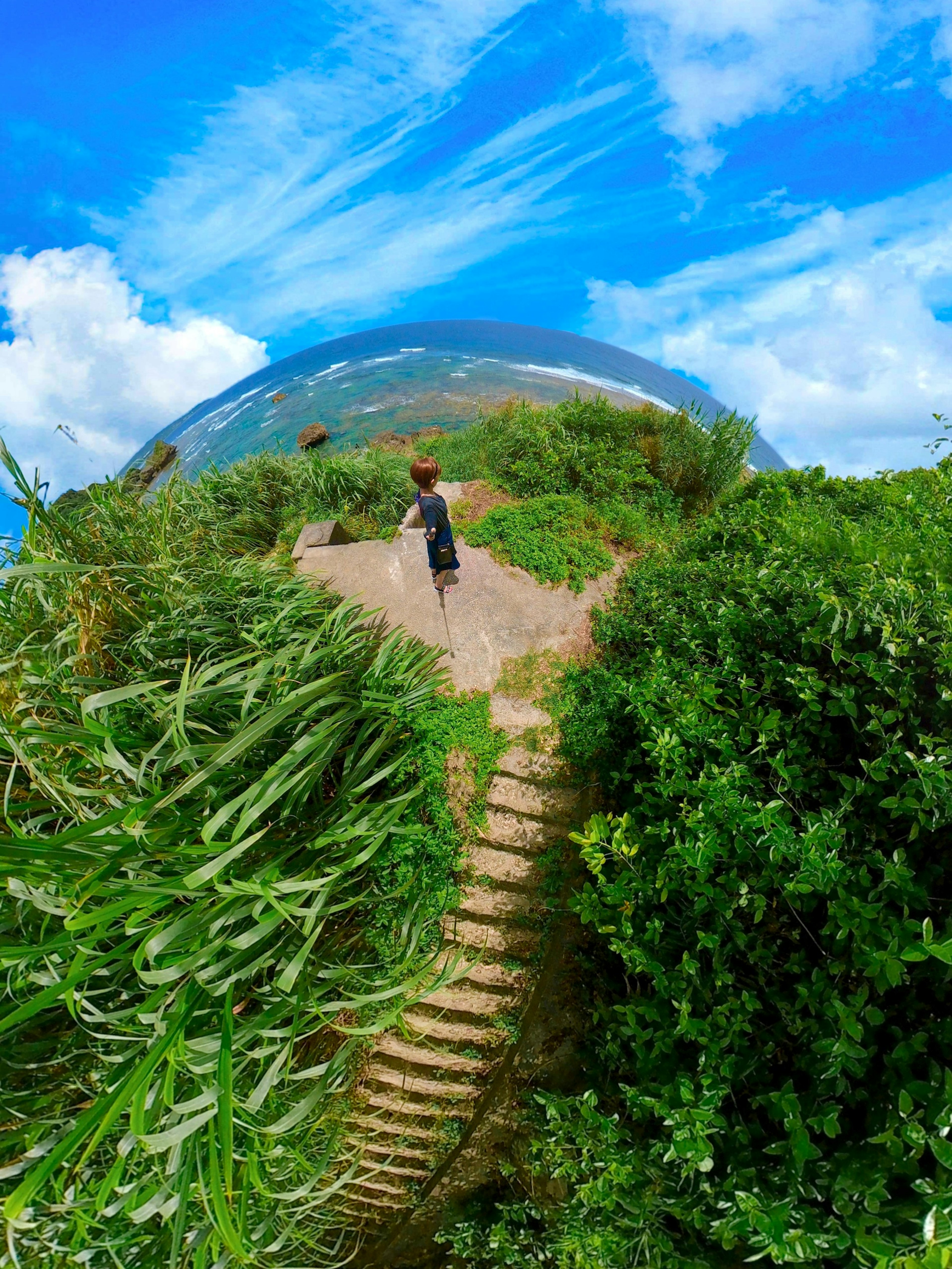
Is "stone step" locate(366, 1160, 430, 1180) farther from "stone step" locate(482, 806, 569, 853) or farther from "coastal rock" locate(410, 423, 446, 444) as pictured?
"coastal rock" locate(410, 423, 446, 444)

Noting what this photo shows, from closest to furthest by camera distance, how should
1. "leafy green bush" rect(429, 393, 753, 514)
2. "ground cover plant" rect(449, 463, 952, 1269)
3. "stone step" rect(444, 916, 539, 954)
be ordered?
"ground cover plant" rect(449, 463, 952, 1269) → "stone step" rect(444, 916, 539, 954) → "leafy green bush" rect(429, 393, 753, 514)

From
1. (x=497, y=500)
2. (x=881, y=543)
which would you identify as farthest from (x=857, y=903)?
(x=497, y=500)

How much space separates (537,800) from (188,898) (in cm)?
244

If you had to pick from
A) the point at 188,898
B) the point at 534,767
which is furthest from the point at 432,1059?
the point at 188,898

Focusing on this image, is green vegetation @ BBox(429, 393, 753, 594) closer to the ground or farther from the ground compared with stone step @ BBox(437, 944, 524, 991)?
farther from the ground

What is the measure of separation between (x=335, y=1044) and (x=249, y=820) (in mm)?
2069

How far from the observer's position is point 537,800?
4465mm

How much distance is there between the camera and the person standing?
16.1 feet

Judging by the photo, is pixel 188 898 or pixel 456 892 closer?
pixel 188 898

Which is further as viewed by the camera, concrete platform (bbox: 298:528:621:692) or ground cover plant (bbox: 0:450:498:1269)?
concrete platform (bbox: 298:528:621:692)

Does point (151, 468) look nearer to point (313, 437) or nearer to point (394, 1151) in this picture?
point (313, 437)

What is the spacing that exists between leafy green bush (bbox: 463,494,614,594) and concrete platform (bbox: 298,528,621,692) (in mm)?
103

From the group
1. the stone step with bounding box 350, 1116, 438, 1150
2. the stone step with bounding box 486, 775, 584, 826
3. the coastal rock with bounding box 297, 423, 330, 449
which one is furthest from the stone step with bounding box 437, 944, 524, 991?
the coastal rock with bounding box 297, 423, 330, 449

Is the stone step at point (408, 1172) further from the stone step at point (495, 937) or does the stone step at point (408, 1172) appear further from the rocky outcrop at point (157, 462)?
the rocky outcrop at point (157, 462)
